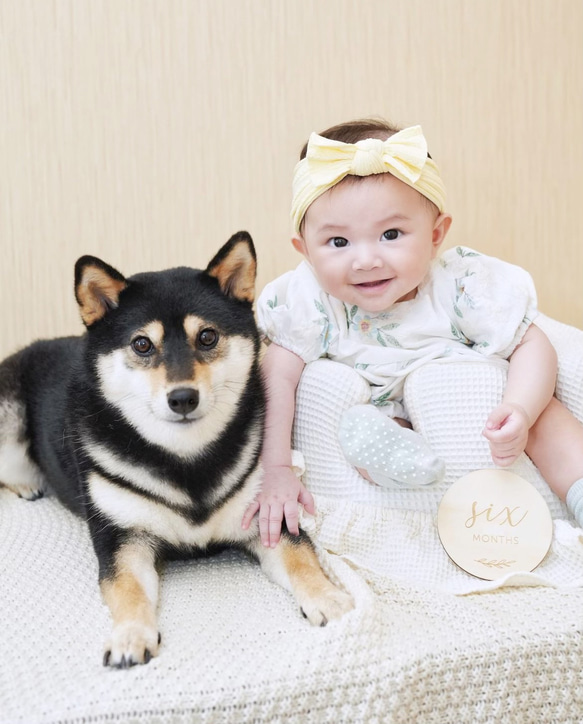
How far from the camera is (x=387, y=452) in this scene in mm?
1298

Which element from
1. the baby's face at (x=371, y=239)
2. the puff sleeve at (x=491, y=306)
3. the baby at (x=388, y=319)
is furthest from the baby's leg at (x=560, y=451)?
the baby's face at (x=371, y=239)

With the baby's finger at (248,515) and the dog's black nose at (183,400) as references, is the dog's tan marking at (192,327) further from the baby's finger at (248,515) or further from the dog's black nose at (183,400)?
the baby's finger at (248,515)

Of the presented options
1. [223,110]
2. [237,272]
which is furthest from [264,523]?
[223,110]

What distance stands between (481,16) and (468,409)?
1338 millimetres

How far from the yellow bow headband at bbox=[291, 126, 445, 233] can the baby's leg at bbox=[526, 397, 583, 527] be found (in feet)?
1.70

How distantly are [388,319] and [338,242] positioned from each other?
21cm

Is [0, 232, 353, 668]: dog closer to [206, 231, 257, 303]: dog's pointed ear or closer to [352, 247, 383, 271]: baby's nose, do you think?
[206, 231, 257, 303]: dog's pointed ear

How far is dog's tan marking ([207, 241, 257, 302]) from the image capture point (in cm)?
127

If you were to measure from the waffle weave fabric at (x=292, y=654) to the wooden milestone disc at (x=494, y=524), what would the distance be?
58mm

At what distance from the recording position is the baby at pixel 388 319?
4.29ft

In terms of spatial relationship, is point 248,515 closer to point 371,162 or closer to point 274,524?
point 274,524

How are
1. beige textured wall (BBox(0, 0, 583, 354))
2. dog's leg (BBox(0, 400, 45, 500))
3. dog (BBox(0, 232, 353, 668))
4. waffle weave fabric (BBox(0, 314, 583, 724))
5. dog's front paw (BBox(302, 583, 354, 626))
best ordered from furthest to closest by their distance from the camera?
beige textured wall (BBox(0, 0, 583, 354)) < dog's leg (BBox(0, 400, 45, 500)) < dog (BBox(0, 232, 353, 668)) < dog's front paw (BBox(302, 583, 354, 626)) < waffle weave fabric (BBox(0, 314, 583, 724))

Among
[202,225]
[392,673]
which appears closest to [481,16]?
[202,225]

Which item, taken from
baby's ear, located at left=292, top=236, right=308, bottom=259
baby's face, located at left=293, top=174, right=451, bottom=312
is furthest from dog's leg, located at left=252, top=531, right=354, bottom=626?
baby's ear, located at left=292, top=236, right=308, bottom=259
